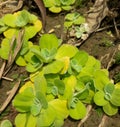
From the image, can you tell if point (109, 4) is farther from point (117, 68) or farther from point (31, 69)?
point (31, 69)

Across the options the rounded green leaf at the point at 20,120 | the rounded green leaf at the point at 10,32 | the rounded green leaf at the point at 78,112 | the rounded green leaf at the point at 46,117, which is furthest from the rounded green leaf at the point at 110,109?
the rounded green leaf at the point at 10,32

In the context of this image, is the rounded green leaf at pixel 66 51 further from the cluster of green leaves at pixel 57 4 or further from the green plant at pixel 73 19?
the cluster of green leaves at pixel 57 4

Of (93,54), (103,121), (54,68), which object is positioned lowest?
(103,121)

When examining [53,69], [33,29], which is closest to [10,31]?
[33,29]

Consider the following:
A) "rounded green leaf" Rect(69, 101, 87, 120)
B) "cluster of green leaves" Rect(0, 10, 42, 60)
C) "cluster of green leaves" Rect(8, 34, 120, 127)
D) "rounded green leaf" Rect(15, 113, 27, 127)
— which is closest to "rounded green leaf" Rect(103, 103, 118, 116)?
"cluster of green leaves" Rect(8, 34, 120, 127)

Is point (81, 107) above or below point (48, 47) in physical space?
below

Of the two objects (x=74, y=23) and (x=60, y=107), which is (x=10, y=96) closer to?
(x=60, y=107)

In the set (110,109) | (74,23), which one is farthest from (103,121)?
(74,23)

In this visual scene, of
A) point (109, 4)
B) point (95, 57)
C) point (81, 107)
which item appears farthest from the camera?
point (109, 4)
